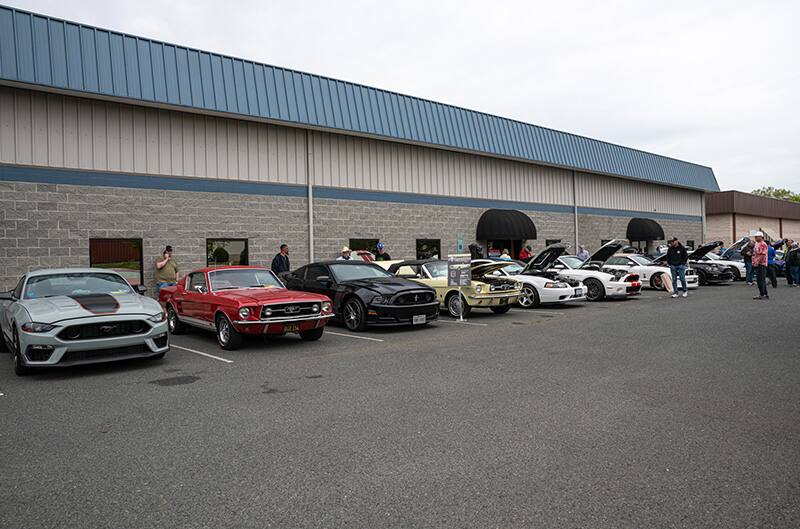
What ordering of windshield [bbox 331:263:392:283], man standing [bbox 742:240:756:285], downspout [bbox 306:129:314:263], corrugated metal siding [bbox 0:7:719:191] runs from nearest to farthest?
→ windshield [bbox 331:263:392:283]
corrugated metal siding [bbox 0:7:719:191]
downspout [bbox 306:129:314:263]
man standing [bbox 742:240:756:285]

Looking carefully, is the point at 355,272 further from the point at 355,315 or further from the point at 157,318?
Result: the point at 157,318

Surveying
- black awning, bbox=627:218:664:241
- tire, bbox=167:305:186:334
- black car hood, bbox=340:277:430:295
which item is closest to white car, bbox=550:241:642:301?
black car hood, bbox=340:277:430:295

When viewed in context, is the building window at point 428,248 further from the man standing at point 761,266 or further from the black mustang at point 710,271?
the man standing at point 761,266

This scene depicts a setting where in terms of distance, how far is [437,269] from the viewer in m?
14.4

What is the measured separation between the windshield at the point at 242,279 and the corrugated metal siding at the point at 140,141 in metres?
6.65

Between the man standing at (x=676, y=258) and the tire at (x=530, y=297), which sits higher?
the man standing at (x=676, y=258)

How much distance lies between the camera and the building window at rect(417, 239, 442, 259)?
22.0 m

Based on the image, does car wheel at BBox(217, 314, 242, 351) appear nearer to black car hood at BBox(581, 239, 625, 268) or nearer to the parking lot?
the parking lot

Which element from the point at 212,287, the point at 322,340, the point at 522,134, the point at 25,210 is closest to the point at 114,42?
the point at 25,210

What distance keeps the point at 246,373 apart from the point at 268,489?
160 inches

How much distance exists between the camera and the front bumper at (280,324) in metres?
9.04

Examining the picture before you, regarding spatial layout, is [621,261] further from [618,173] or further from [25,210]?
Answer: [25,210]

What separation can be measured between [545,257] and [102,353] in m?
11.4

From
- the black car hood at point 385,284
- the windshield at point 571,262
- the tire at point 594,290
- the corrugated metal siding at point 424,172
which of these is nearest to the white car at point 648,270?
the windshield at point 571,262
